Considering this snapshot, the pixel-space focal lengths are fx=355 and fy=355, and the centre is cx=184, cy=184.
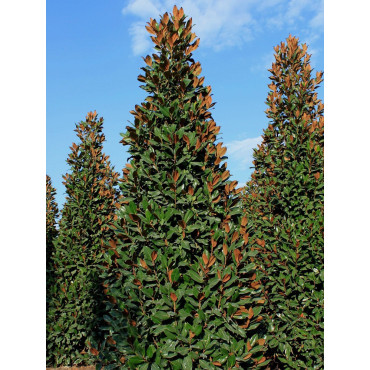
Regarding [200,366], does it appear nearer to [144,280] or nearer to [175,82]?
[144,280]

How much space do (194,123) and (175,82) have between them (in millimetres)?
621

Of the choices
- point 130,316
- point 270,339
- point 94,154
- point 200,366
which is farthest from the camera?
point 94,154

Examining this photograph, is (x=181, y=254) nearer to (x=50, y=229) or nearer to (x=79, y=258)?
(x=79, y=258)

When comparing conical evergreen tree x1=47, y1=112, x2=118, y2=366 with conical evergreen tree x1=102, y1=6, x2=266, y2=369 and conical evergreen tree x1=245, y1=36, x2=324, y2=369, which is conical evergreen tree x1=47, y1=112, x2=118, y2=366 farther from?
conical evergreen tree x1=102, y1=6, x2=266, y2=369

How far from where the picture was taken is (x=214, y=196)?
380 cm

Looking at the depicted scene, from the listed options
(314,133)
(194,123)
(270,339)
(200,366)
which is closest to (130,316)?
(200,366)

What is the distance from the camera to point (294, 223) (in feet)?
21.8

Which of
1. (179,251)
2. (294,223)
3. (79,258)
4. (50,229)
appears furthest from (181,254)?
(50,229)

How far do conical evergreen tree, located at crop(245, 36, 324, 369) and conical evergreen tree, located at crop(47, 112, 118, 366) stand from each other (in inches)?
152

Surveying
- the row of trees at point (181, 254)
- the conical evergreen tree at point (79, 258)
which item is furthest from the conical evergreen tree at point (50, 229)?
the row of trees at point (181, 254)

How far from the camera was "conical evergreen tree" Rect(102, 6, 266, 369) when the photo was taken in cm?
345

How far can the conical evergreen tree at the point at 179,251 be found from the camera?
345 cm

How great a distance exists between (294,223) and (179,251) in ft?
12.1

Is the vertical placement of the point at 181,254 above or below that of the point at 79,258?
above
